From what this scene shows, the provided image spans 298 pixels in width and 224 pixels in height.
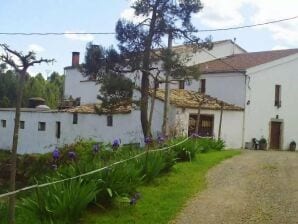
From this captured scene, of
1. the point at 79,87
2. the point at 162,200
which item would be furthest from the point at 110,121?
the point at 162,200

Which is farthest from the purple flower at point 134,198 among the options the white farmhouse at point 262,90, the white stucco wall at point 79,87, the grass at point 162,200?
the white stucco wall at point 79,87

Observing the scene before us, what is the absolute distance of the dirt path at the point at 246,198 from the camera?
9.45m

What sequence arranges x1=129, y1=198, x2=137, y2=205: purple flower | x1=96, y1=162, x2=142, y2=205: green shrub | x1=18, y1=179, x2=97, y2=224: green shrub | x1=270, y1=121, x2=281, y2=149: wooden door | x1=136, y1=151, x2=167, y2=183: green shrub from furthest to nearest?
x1=270, y1=121, x2=281, y2=149: wooden door < x1=136, y1=151, x2=167, y2=183: green shrub < x1=129, y1=198, x2=137, y2=205: purple flower < x1=96, y1=162, x2=142, y2=205: green shrub < x1=18, y1=179, x2=97, y2=224: green shrub

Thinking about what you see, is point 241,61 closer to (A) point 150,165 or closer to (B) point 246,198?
(A) point 150,165

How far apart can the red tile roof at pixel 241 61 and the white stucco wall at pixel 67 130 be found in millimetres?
5983

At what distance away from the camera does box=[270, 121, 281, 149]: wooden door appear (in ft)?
116

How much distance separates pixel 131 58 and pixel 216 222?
1777cm

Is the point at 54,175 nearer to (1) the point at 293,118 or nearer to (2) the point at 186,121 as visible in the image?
(2) the point at 186,121

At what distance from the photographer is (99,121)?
115 feet

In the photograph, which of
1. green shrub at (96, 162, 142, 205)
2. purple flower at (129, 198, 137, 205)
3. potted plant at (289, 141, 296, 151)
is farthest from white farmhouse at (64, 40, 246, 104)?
purple flower at (129, 198, 137, 205)

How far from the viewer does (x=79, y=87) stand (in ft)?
159

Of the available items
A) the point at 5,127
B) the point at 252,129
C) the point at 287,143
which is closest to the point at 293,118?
the point at 287,143

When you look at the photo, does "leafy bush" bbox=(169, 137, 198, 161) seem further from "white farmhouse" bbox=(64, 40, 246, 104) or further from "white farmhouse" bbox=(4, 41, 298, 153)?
"white farmhouse" bbox=(64, 40, 246, 104)

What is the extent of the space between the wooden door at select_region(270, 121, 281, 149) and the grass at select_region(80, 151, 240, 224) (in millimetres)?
20383
